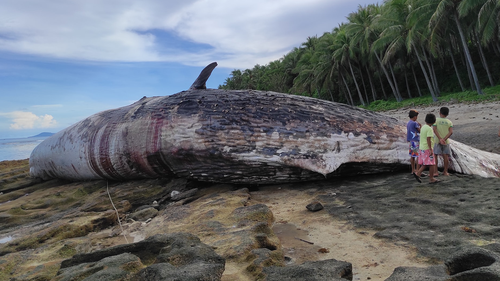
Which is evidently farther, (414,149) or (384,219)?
(414,149)

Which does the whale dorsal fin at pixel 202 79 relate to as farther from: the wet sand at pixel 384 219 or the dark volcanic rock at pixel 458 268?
the dark volcanic rock at pixel 458 268

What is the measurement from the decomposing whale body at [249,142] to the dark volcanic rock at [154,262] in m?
2.63

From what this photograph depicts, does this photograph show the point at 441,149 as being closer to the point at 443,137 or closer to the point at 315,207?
the point at 443,137

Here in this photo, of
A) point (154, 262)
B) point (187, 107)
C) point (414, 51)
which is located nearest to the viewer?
point (154, 262)

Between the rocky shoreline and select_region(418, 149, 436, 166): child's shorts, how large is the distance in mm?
326

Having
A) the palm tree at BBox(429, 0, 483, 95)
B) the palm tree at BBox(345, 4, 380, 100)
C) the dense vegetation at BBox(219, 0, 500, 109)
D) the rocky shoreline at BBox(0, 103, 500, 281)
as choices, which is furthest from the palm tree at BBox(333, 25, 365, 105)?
the rocky shoreline at BBox(0, 103, 500, 281)

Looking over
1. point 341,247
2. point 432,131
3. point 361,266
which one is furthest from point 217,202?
point 432,131

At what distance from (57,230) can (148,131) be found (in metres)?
2.33

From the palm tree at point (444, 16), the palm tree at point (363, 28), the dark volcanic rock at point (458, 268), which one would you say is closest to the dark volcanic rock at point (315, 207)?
the dark volcanic rock at point (458, 268)

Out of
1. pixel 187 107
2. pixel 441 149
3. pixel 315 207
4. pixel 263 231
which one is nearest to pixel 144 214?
pixel 187 107

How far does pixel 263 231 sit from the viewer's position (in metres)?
3.40

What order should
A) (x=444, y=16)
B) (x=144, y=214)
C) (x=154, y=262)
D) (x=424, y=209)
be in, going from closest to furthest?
(x=154, y=262), (x=424, y=209), (x=144, y=214), (x=444, y=16)

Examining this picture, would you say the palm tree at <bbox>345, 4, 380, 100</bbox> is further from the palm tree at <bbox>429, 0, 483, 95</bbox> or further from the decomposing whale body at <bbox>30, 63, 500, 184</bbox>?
the decomposing whale body at <bbox>30, 63, 500, 184</bbox>

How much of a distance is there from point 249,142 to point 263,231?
221cm
